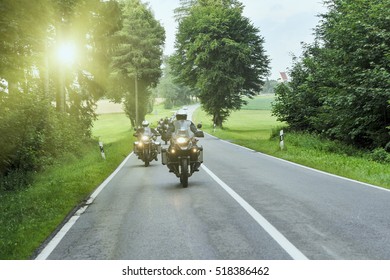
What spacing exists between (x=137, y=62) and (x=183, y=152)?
44.7 metres

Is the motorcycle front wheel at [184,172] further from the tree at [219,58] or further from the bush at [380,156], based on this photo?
the tree at [219,58]

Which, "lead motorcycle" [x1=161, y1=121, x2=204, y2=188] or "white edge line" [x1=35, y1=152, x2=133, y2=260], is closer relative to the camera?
"white edge line" [x1=35, y1=152, x2=133, y2=260]

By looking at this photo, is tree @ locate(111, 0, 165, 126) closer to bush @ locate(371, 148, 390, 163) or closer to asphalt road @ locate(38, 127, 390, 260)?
bush @ locate(371, 148, 390, 163)

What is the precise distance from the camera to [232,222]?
7023mm

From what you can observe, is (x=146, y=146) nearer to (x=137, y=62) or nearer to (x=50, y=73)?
(x=50, y=73)

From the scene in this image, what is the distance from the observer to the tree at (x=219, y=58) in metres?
47.3

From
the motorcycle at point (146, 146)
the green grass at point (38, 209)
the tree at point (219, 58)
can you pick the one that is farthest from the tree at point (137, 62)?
the green grass at point (38, 209)

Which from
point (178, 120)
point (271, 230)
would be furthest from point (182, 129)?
point (271, 230)

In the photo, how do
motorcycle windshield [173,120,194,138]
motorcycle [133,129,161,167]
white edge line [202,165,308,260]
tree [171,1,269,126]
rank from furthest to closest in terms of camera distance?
tree [171,1,269,126]
motorcycle [133,129,161,167]
motorcycle windshield [173,120,194,138]
white edge line [202,165,308,260]

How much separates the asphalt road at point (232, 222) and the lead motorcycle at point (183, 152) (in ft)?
1.69

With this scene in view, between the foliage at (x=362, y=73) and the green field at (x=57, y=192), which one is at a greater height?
the foliage at (x=362, y=73)

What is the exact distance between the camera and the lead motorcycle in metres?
11.2

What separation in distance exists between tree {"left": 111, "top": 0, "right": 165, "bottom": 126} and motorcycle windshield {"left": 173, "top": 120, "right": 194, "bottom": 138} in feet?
140

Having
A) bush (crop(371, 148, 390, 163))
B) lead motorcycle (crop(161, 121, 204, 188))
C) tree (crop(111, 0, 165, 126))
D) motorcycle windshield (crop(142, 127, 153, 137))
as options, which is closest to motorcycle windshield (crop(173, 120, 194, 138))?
lead motorcycle (crop(161, 121, 204, 188))
